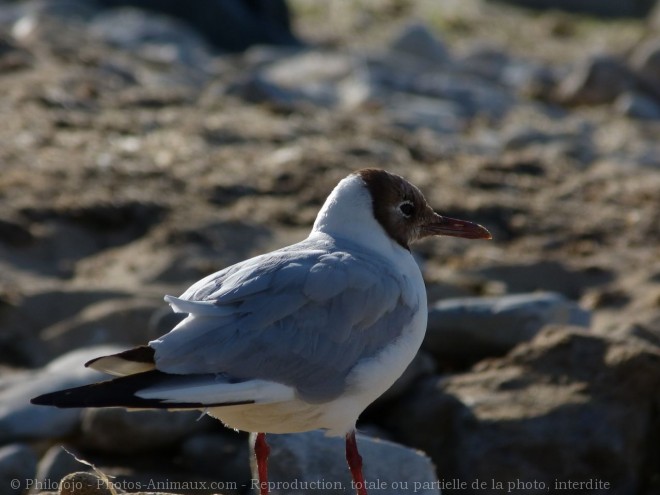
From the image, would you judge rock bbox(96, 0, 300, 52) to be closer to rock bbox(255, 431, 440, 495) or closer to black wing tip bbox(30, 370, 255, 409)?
rock bbox(255, 431, 440, 495)

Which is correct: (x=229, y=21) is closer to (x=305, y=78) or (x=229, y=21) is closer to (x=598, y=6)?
(x=305, y=78)

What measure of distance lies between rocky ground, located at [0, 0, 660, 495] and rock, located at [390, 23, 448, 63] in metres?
0.04

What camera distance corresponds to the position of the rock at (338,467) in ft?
14.7

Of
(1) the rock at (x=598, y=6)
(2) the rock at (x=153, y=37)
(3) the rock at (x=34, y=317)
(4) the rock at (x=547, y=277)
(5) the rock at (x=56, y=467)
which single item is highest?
(5) the rock at (x=56, y=467)

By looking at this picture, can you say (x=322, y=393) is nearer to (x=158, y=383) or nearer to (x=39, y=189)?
(x=158, y=383)

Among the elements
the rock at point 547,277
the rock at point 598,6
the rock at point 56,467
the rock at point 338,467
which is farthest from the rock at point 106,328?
the rock at point 598,6

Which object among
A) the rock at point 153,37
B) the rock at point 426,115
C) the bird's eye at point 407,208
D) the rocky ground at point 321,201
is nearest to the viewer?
the bird's eye at point 407,208

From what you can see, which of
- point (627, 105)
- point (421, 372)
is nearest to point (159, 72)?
point (627, 105)

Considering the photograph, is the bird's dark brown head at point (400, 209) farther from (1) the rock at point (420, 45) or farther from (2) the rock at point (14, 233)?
(1) the rock at point (420, 45)

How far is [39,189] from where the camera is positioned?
796 centimetres

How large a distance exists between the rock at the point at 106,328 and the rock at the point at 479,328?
4.57ft

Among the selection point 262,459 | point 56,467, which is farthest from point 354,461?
point 56,467

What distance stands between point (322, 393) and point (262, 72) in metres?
9.24

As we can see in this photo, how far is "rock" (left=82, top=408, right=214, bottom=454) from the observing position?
523 centimetres
